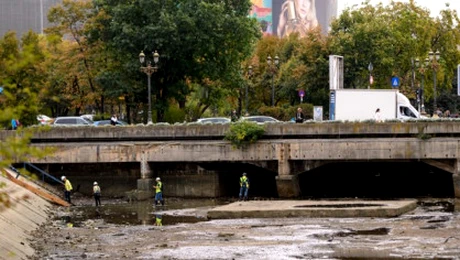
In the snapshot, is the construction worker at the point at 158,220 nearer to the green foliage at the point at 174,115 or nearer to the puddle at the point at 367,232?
the puddle at the point at 367,232

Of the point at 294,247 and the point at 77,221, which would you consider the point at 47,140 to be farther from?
the point at 294,247

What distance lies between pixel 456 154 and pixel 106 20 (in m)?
27.1

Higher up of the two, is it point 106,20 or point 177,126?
point 106,20

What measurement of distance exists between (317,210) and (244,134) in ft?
33.7

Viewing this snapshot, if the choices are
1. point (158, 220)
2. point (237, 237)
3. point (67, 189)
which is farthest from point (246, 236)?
point (67, 189)

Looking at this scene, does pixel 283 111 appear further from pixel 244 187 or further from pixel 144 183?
pixel 244 187

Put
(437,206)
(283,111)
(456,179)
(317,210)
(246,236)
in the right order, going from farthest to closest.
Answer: (283,111) < (456,179) < (437,206) < (317,210) < (246,236)

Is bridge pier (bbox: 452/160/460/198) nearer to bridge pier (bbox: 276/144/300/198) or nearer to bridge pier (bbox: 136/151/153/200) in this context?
bridge pier (bbox: 276/144/300/198)

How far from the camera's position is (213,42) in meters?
58.4

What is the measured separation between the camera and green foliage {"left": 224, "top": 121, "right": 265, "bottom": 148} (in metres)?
45.9

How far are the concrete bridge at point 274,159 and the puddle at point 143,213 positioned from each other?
2061mm

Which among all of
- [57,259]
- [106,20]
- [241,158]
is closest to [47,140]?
[241,158]

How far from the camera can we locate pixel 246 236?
30.9m

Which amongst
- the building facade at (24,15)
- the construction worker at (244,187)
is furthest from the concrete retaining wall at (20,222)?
the building facade at (24,15)
